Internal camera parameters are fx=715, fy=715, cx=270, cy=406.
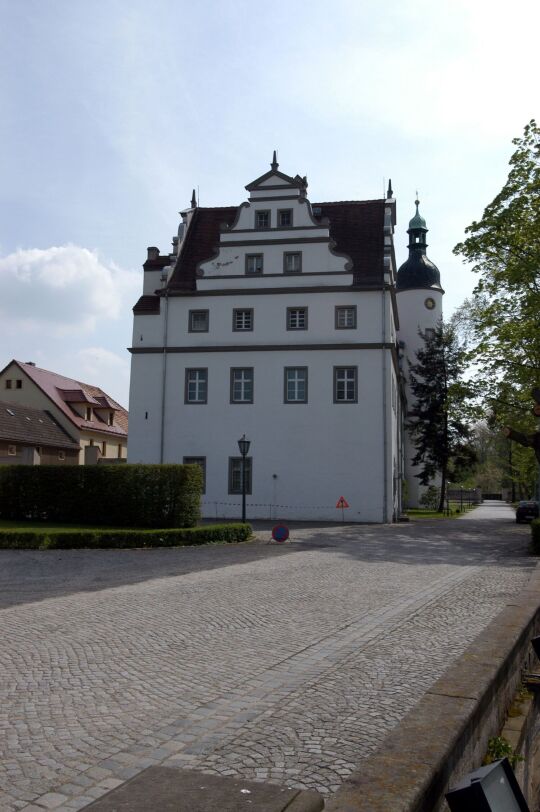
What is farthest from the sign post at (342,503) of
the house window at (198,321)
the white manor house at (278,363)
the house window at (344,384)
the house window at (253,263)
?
the house window at (253,263)

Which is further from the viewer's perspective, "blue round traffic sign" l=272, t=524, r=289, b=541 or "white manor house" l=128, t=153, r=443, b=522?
"white manor house" l=128, t=153, r=443, b=522

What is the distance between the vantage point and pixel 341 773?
3.78 metres

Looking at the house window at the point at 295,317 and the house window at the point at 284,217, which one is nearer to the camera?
the house window at the point at 295,317

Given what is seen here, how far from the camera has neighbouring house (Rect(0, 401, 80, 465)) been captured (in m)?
44.3

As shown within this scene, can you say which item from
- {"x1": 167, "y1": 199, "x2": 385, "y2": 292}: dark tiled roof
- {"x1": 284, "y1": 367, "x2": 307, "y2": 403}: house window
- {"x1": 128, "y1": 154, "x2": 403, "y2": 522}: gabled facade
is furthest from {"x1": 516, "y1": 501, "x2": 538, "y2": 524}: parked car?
{"x1": 167, "y1": 199, "x2": 385, "y2": 292}: dark tiled roof

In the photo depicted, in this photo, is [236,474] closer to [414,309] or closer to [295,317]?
[295,317]

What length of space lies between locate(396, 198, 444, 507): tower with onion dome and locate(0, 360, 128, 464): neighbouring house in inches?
894

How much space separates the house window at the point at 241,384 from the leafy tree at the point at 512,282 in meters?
10.8

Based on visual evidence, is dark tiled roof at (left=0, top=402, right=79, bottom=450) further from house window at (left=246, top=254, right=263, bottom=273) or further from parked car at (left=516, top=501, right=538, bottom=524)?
A: parked car at (left=516, top=501, right=538, bottom=524)

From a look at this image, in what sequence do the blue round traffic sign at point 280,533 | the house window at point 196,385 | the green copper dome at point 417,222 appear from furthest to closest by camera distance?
the green copper dome at point 417,222, the house window at point 196,385, the blue round traffic sign at point 280,533

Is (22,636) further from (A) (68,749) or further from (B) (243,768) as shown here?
(B) (243,768)

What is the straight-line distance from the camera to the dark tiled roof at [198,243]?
118ft

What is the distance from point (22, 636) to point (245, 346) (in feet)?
89.2

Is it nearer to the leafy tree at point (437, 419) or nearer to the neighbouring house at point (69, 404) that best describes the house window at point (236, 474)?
the neighbouring house at point (69, 404)
